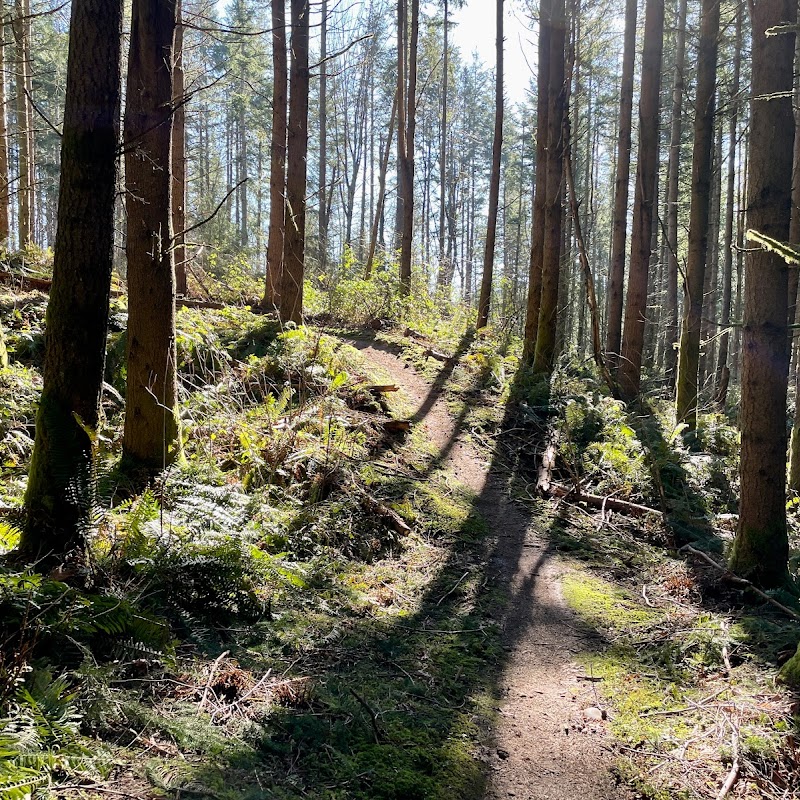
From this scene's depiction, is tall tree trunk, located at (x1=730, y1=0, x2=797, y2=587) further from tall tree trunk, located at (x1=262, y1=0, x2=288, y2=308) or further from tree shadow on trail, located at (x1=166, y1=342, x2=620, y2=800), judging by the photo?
tall tree trunk, located at (x1=262, y1=0, x2=288, y2=308)

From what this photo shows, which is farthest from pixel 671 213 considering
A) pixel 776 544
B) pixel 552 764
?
pixel 552 764

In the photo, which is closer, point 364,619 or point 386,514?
point 364,619

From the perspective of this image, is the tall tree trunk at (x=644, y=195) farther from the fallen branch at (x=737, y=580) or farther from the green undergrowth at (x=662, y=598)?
the fallen branch at (x=737, y=580)

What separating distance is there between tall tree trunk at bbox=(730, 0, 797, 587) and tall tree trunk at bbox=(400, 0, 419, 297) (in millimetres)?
10614

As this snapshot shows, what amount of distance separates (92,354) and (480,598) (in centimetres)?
370

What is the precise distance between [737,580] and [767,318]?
2.32 m

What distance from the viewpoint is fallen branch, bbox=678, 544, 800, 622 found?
4.52 meters

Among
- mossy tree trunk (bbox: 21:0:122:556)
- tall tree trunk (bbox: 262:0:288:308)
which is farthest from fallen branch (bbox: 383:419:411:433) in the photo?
mossy tree trunk (bbox: 21:0:122:556)

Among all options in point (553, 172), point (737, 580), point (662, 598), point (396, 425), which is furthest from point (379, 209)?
point (737, 580)

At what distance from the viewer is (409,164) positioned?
1805 centimetres

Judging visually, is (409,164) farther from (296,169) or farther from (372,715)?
(372,715)

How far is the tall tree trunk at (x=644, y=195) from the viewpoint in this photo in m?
11.9

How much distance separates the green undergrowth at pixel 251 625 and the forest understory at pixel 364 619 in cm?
2

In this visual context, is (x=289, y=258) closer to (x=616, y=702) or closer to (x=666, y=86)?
(x=616, y=702)
